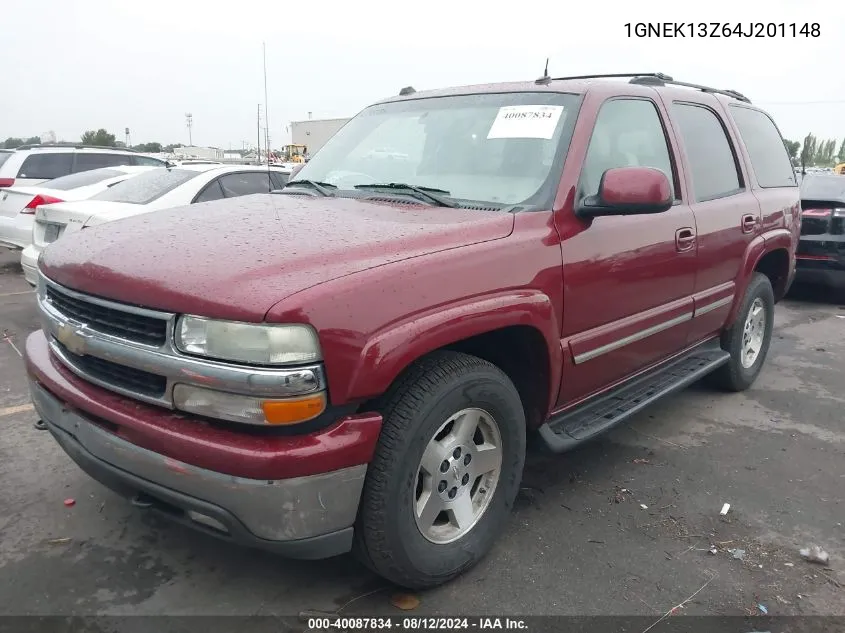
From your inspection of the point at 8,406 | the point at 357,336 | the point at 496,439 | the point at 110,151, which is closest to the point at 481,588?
the point at 496,439

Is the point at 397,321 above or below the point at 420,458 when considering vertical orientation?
above

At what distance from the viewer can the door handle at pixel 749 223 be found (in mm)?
4234

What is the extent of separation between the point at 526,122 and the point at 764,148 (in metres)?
2.68

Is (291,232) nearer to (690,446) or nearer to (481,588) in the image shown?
(481,588)

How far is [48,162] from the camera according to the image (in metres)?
10.3

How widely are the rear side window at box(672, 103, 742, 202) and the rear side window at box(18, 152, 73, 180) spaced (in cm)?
948

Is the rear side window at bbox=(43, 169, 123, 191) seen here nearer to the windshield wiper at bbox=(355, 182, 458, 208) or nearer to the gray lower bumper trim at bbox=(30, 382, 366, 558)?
the windshield wiper at bbox=(355, 182, 458, 208)

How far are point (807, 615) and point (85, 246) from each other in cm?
300

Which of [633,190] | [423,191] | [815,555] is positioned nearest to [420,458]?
[423,191]

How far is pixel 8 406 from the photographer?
166 inches

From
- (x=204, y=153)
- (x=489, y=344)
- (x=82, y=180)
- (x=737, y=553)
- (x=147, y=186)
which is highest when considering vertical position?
(x=204, y=153)

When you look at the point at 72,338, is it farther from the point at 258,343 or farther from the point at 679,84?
the point at 679,84

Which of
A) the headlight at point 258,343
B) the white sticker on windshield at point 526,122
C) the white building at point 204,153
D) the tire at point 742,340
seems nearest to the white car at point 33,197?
the white sticker on windshield at point 526,122

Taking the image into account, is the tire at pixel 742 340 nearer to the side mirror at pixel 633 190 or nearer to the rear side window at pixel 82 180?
the side mirror at pixel 633 190
